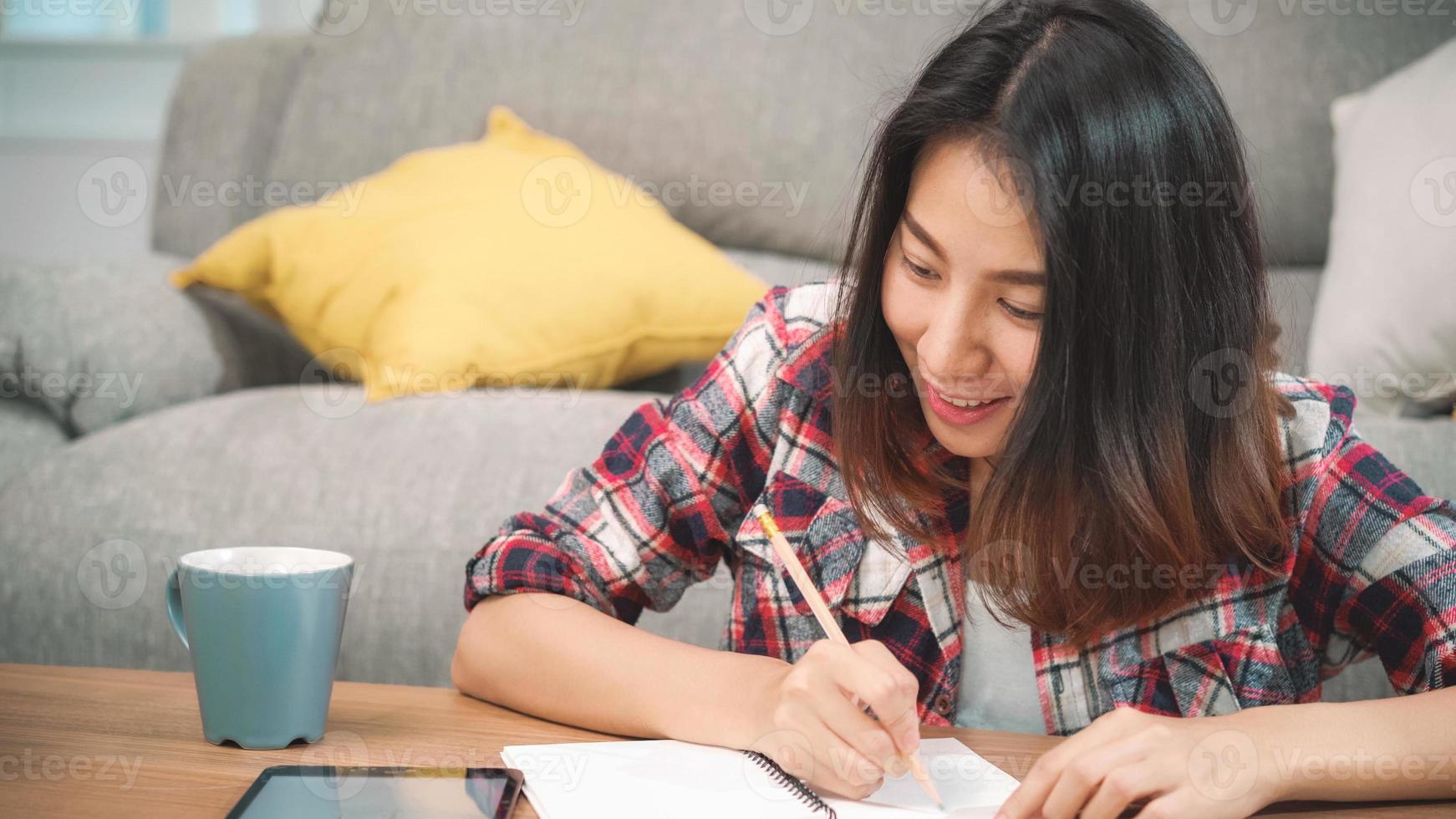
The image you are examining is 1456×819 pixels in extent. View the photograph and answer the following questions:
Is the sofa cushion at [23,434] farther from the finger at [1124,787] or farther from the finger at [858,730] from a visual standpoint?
the finger at [1124,787]

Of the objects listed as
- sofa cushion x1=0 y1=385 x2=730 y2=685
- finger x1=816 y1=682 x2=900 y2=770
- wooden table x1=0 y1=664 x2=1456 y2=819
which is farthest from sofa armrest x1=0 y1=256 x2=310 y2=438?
finger x1=816 y1=682 x2=900 y2=770

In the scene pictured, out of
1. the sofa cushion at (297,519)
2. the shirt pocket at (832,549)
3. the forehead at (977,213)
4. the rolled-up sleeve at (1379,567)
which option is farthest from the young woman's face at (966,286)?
the sofa cushion at (297,519)

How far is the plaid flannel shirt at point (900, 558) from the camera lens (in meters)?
0.79

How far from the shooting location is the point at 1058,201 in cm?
69

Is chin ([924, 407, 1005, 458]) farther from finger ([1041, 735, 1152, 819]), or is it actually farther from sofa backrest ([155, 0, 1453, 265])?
sofa backrest ([155, 0, 1453, 265])

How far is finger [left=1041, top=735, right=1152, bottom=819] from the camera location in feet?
1.80

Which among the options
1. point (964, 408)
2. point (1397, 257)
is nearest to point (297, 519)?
point (964, 408)

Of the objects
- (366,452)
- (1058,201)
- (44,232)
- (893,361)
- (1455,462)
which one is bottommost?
(44,232)

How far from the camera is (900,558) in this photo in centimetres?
86

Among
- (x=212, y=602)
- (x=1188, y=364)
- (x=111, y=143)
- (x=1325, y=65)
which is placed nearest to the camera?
(x=212, y=602)

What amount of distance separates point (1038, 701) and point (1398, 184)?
0.95 metres

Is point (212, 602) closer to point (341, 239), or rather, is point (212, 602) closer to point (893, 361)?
point (893, 361)

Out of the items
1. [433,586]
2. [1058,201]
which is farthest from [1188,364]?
[433,586]

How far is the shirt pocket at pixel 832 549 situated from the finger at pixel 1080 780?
302 millimetres
